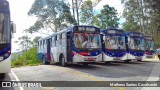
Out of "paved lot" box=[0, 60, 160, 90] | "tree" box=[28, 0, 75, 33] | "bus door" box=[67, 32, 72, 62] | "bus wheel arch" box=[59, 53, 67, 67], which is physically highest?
"tree" box=[28, 0, 75, 33]

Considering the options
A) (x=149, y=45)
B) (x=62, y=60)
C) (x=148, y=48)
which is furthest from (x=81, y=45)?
(x=149, y=45)


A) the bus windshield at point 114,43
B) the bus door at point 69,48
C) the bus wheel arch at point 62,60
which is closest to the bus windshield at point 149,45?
the bus windshield at point 114,43

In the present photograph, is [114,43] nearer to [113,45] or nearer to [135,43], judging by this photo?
[113,45]

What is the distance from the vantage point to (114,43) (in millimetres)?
21453

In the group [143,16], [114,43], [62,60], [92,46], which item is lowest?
[62,60]

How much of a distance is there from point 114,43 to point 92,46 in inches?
142

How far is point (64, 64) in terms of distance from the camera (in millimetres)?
19828

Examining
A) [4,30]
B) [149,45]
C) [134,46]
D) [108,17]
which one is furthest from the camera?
[108,17]

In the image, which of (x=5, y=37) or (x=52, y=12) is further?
(x=52, y=12)

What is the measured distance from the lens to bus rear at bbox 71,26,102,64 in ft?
58.7

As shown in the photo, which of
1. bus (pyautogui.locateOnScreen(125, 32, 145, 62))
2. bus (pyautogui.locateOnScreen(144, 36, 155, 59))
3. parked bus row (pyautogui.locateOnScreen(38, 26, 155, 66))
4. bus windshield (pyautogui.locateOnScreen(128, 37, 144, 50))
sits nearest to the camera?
parked bus row (pyautogui.locateOnScreen(38, 26, 155, 66))

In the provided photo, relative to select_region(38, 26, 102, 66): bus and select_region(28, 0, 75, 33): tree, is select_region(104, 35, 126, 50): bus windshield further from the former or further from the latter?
select_region(28, 0, 75, 33): tree

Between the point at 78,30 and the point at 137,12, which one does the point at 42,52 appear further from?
the point at 137,12

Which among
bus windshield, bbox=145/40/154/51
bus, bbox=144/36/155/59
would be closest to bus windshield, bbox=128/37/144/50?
bus, bbox=144/36/155/59
